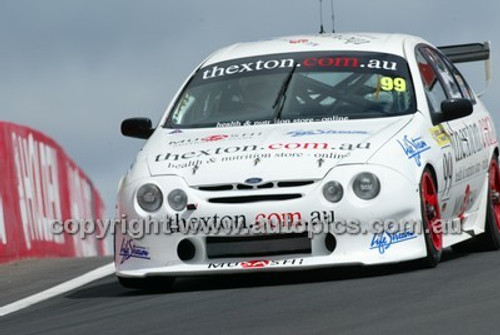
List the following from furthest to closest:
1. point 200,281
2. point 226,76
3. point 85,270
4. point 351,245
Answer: point 85,270
point 226,76
point 200,281
point 351,245

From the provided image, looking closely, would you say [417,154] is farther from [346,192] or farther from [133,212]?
[133,212]

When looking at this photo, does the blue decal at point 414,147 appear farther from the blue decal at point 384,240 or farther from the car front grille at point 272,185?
the car front grille at point 272,185

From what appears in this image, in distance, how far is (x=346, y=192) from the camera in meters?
9.06

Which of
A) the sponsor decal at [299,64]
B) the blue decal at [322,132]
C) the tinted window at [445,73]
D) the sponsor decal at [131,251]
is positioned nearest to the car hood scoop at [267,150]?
the blue decal at [322,132]

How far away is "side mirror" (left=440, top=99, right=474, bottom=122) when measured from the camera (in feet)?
33.1

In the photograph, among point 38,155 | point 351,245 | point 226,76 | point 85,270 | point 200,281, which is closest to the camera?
point 351,245

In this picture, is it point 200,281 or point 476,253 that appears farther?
point 476,253

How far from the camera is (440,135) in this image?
10133mm

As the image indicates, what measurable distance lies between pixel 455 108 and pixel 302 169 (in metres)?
1.44

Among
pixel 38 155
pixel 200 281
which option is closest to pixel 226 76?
pixel 200 281

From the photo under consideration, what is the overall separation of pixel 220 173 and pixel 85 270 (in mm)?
2937

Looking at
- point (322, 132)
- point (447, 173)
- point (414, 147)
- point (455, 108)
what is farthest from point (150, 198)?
point (455, 108)

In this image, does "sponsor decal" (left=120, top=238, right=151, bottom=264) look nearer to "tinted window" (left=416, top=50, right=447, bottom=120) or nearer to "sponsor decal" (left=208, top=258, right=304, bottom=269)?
Result: "sponsor decal" (left=208, top=258, right=304, bottom=269)

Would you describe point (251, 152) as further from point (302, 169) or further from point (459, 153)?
point (459, 153)
